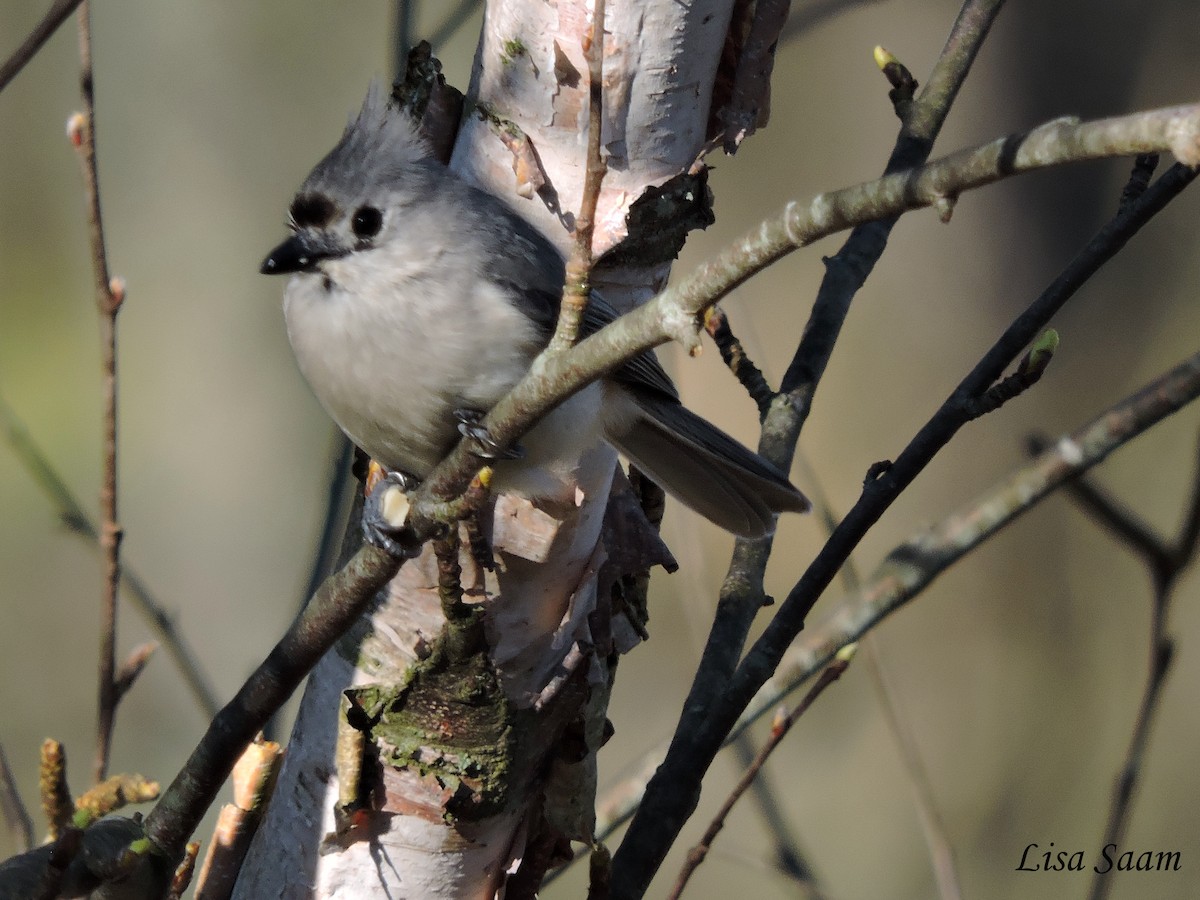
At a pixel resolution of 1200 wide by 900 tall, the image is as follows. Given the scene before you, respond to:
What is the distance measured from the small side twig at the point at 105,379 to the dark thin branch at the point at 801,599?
87cm

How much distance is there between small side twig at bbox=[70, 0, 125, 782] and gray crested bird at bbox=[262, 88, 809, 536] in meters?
0.26

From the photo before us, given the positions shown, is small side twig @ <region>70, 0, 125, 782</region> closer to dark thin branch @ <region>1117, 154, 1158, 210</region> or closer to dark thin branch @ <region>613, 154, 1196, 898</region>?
dark thin branch @ <region>613, 154, 1196, 898</region>

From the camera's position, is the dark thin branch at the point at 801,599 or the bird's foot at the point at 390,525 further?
the dark thin branch at the point at 801,599

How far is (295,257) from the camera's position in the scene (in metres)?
1.96

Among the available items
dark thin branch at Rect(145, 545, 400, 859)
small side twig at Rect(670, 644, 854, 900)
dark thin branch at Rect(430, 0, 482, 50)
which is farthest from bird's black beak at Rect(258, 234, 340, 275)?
small side twig at Rect(670, 644, 854, 900)

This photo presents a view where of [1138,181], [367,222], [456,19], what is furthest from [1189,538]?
[456,19]

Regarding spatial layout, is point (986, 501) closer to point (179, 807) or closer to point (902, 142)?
point (902, 142)

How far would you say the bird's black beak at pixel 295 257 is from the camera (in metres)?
1.95

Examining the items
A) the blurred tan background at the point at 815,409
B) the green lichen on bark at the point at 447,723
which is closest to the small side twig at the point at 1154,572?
the green lichen on bark at the point at 447,723

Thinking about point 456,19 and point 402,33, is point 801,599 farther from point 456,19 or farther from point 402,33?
point 456,19

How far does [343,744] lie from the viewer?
1.84m

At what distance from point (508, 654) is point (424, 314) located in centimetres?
53

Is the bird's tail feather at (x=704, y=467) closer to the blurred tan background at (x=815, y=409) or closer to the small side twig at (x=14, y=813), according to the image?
the small side twig at (x=14, y=813)

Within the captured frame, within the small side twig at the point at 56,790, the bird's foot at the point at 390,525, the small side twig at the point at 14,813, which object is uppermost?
the bird's foot at the point at 390,525
